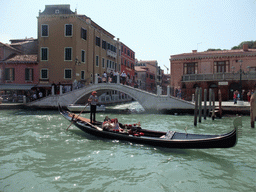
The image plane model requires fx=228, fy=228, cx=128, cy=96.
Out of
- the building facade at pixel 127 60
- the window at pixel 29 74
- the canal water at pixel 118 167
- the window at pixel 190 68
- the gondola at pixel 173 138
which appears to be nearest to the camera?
the canal water at pixel 118 167

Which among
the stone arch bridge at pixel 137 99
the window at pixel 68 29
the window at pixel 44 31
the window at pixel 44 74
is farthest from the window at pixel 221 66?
the window at pixel 44 31

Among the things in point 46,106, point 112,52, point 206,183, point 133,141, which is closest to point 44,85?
point 46,106

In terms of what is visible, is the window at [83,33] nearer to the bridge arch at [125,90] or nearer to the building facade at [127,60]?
the bridge arch at [125,90]

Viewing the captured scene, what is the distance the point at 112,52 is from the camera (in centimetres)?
2903

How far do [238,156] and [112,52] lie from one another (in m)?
24.3

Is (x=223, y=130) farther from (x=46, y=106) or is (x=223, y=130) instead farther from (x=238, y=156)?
(x=46, y=106)

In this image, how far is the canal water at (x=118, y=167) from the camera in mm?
4586

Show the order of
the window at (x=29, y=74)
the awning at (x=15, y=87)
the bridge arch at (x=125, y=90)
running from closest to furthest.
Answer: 1. the bridge arch at (x=125, y=90)
2. the awning at (x=15, y=87)
3. the window at (x=29, y=74)

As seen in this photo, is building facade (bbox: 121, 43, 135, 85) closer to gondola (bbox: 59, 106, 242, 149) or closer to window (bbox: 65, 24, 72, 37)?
window (bbox: 65, 24, 72, 37)

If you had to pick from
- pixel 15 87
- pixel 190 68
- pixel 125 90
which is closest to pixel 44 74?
pixel 15 87

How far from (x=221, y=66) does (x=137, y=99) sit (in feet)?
38.5

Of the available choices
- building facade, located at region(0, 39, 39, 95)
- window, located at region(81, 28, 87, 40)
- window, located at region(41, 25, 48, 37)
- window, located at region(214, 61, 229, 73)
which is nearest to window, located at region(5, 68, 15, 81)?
building facade, located at region(0, 39, 39, 95)

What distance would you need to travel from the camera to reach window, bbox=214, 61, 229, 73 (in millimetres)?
23891

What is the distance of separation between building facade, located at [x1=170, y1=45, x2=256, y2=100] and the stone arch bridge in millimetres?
6475
